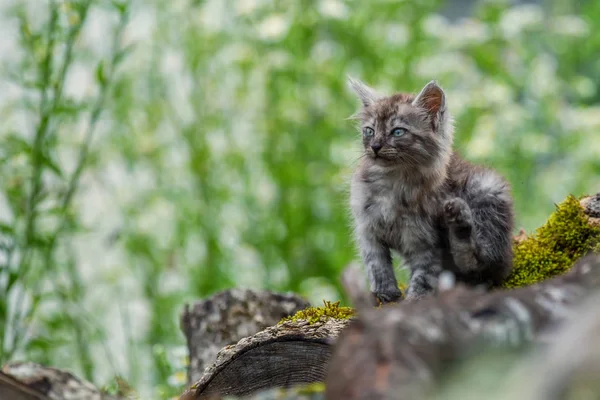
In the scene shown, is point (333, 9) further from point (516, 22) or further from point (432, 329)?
point (432, 329)

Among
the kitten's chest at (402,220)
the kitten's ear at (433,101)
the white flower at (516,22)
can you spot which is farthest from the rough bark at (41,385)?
the white flower at (516,22)

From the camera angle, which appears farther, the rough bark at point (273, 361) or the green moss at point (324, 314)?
the green moss at point (324, 314)

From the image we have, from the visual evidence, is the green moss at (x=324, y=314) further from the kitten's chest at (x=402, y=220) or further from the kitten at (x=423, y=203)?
the kitten's chest at (x=402, y=220)

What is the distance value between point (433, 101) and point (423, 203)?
508 millimetres

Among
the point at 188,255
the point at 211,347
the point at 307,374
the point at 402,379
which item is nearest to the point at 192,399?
the point at 307,374

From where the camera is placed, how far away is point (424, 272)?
11.2 ft

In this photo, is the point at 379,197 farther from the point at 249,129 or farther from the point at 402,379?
the point at 249,129

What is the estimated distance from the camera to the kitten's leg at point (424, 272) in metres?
3.36

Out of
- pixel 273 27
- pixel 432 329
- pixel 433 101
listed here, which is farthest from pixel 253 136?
pixel 432 329

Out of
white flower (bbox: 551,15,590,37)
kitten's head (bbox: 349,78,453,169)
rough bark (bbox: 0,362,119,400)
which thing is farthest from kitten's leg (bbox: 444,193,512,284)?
white flower (bbox: 551,15,590,37)

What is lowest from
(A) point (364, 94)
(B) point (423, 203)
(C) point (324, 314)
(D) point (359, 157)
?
(C) point (324, 314)

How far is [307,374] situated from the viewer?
295cm

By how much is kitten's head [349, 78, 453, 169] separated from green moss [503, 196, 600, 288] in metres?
0.61

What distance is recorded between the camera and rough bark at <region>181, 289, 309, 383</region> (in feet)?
12.7
